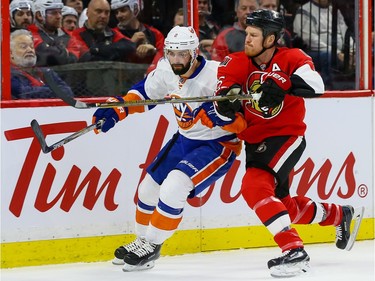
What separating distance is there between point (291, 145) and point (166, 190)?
22.8 inches

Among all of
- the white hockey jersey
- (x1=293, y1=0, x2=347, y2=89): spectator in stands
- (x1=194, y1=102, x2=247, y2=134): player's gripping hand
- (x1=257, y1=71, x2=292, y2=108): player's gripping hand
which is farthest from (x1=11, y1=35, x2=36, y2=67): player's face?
(x1=293, y1=0, x2=347, y2=89): spectator in stands

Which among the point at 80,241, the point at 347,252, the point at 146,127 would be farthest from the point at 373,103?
the point at 80,241

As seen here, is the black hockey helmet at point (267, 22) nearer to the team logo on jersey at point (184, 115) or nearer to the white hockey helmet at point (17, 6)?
the team logo on jersey at point (184, 115)

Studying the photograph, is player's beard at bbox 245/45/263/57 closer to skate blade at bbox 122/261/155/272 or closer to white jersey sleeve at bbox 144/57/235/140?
white jersey sleeve at bbox 144/57/235/140

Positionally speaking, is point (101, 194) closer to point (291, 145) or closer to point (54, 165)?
point (54, 165)

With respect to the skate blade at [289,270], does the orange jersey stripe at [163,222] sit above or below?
above

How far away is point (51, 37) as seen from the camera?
5281 millimetres

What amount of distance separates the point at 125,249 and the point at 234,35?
127 cm

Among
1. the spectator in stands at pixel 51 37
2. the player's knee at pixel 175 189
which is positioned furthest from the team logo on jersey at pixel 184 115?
the spectator in stands at pixel 51 37

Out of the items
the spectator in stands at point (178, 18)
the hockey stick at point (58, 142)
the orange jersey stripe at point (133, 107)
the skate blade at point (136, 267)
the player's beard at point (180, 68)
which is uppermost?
the spectator in stands at point (178, 18)

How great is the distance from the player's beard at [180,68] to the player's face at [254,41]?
28cm

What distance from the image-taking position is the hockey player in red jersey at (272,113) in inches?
186

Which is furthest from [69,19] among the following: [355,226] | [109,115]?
[355,226]

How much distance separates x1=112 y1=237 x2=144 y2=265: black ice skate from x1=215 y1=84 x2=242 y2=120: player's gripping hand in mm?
768
